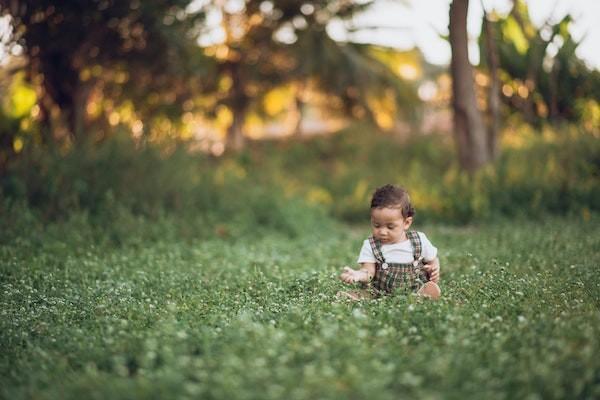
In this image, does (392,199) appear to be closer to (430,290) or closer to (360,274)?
(360,274)

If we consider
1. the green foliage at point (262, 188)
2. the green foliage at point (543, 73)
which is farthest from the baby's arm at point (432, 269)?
A: the green foliage at point (543, 73)

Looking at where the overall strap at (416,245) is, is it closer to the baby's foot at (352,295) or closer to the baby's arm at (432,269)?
the baby's arm at (432,269)

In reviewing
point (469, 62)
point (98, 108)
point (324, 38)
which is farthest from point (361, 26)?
point (98, 108)

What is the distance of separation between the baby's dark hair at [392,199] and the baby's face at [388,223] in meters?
0.04

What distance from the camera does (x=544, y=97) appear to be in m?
18.3

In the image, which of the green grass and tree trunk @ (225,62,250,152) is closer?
the green grass

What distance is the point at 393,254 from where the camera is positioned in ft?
18.3

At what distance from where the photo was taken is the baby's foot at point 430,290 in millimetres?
5266

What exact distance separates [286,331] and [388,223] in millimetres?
1733

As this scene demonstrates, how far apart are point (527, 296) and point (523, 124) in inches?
587

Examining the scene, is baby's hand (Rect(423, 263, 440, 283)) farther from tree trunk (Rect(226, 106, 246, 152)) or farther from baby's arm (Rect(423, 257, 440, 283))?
tree trunk (Rect(226, 106, 246, 152))

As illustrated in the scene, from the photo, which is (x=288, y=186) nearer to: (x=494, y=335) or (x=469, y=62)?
(x=469, y=62)

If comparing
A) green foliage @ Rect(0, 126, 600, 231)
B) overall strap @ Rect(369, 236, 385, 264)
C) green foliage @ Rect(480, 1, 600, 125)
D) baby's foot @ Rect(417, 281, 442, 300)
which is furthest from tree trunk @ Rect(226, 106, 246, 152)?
baby's foot @ Rect(417, 281, 442, 300)

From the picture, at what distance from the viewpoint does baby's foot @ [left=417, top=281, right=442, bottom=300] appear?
17.3 ft
